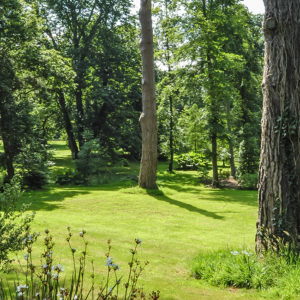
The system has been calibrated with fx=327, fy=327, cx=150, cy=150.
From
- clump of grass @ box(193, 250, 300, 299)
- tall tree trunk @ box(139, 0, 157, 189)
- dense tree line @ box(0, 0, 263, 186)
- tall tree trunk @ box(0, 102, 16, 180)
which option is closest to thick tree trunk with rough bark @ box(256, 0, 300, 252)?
clump of grass @ box(193, 250, 300, 299)

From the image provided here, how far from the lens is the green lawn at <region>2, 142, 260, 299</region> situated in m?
4.54

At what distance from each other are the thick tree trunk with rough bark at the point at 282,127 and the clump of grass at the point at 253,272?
371mm

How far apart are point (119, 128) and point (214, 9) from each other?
35.1ft

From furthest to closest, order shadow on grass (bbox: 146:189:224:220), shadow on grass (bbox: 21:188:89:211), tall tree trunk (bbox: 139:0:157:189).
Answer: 1. tall tree trunk (bbox: 139:0:157:189)
2. shadow on grass (bbox: 21:188:89:211)
3. shadow on grass (bbox: 146:189:224:220)

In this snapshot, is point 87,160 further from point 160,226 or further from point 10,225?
point 10,225

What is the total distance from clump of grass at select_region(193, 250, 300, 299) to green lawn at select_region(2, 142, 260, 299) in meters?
0.20

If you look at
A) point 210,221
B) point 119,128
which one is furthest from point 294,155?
point 119,128

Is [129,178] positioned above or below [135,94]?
below

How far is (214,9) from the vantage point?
17.6 m

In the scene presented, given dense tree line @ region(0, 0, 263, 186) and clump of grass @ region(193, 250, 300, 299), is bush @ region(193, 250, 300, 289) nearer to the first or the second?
clump of grass @ region(193, 250, 300, 299)

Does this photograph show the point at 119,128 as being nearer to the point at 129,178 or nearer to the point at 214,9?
the point at 129,178

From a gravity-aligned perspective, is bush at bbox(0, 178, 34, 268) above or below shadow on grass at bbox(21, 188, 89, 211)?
above

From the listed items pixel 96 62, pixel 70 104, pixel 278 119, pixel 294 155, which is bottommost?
pixel 294 155

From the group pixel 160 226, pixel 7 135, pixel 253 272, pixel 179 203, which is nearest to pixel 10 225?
pixel 253 272
